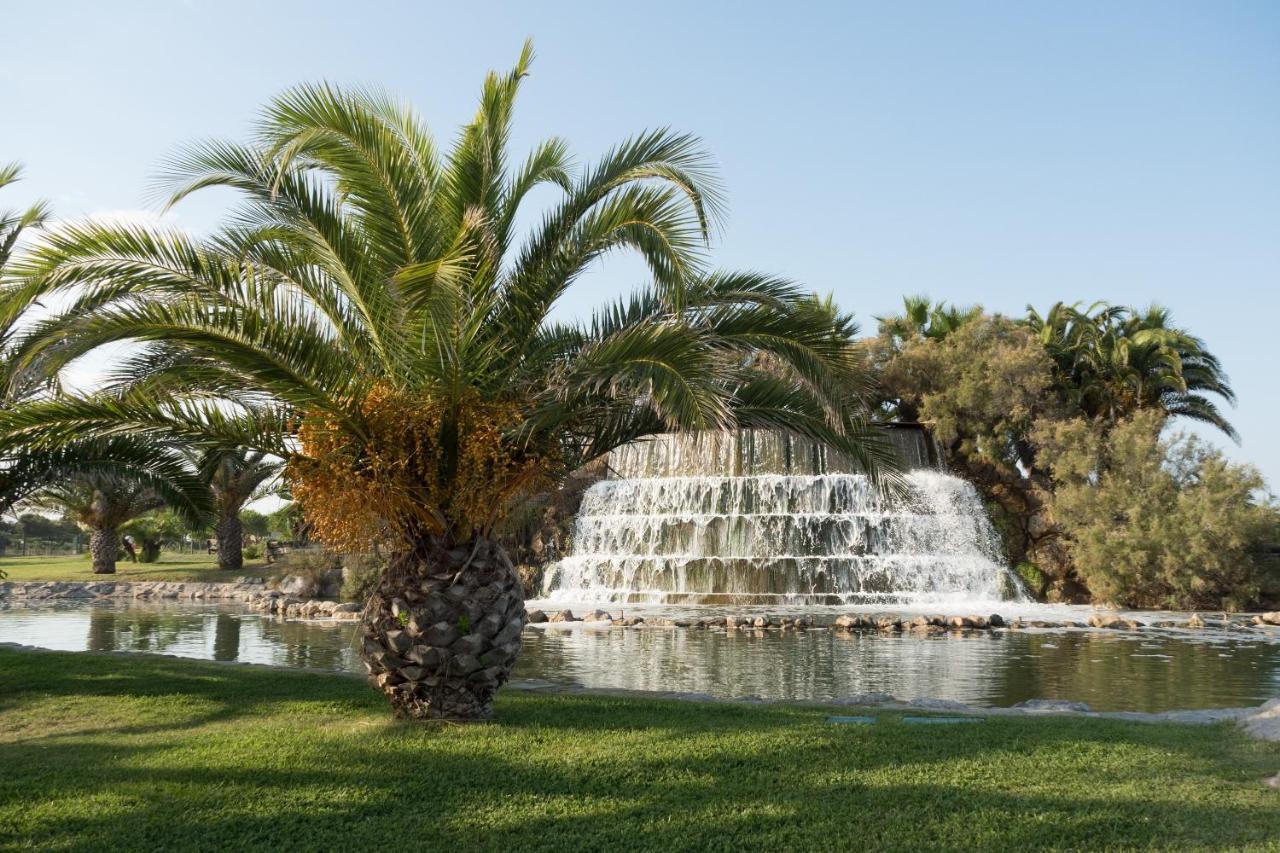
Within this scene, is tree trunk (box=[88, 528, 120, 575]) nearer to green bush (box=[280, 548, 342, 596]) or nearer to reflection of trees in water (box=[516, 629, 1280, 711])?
green bush (box=[280, 548, 342, 596])

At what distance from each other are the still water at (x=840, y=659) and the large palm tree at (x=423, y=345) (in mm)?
3329

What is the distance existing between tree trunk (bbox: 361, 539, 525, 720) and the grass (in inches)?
10.4

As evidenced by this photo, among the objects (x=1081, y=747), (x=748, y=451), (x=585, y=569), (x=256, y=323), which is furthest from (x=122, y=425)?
(x=748, y=451)

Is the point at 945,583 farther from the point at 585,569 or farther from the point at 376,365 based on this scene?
the point at 376,365

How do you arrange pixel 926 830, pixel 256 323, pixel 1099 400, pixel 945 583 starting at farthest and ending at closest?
pixel 1099 400 → pixel 945 583 → pixel 256 323 → pixel 926 830

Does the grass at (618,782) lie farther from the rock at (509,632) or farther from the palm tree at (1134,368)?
the palm tree at (1134,368)

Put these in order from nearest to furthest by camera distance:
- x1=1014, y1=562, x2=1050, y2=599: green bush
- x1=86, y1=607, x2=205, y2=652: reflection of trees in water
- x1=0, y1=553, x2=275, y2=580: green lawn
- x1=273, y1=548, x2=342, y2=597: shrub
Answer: x1=86, y1=607, x2=205, y2=652: reflection of trees in water → x1=1014, y1=562, x2=1050, y2=599: green bush → x1=273, y1=548, x2=342, y2=597: shrub → x1=0, y1=553, x2=275, y2=580: green lawn

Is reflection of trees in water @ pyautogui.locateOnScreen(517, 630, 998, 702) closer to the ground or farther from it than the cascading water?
closer to the ground

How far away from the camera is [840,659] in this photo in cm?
1328

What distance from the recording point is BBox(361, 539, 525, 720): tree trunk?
712 centimetres

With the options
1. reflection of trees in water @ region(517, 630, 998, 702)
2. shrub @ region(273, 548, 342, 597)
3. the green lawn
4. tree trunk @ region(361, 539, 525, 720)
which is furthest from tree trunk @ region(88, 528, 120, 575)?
tree trunk @ region(361, 539, 525, 720)

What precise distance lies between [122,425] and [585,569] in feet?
60.2

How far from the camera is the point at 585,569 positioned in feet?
81.9

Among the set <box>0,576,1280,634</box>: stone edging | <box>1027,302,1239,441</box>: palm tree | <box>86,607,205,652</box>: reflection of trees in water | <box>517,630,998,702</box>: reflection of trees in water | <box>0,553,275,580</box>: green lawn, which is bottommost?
<box>86,607,205,652</box>: reflection of trees in water
